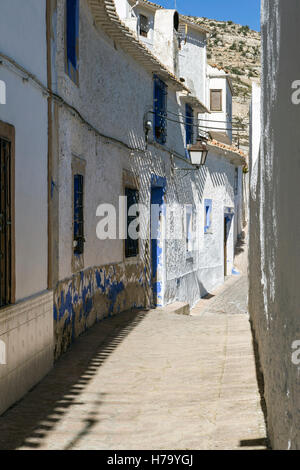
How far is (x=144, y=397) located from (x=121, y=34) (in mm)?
7067

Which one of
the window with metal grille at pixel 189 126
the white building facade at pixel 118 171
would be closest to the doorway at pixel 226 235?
the white building facade at pixel 118 171

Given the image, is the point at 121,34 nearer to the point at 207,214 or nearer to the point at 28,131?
the point at 28,131

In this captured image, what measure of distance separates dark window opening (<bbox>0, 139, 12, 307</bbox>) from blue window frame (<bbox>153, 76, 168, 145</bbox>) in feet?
30.2

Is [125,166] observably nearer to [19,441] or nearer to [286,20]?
[19,441]

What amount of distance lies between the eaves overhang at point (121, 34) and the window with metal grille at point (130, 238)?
272 cm

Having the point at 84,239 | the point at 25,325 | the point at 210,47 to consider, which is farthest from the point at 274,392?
the point at 210,47

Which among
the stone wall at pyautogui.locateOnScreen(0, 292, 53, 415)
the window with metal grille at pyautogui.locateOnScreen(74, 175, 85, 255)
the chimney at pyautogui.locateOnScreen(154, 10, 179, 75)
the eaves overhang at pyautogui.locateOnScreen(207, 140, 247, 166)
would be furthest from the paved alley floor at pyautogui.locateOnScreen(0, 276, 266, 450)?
the eaves overhang at pyautogui.locateOnScreen(207, 140, 247, 166)

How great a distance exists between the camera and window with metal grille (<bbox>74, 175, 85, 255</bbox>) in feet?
29.1

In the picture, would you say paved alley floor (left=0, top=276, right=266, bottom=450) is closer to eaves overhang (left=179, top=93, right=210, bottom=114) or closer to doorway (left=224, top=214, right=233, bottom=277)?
eaves overhang (left=179, top=93, right=210, bottom=114)

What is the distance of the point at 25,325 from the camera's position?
599 cm

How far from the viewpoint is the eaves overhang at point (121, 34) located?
9.73 m

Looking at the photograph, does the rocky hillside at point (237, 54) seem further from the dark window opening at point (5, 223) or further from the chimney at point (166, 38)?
the dark window opening at point (5, 223)
